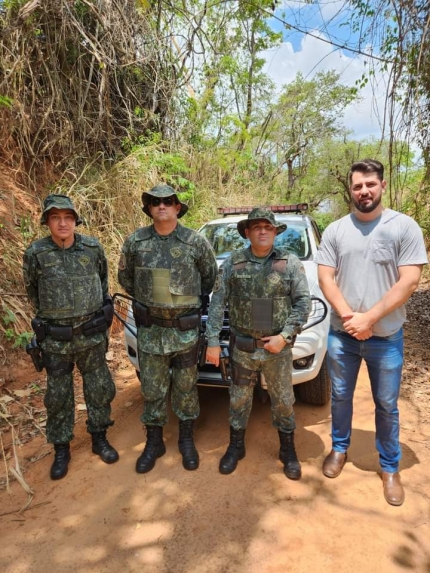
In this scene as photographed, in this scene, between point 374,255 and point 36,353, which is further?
point 36,353

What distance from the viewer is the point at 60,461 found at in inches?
99.6

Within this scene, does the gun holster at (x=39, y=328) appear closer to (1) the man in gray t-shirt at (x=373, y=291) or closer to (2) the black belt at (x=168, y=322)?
(2) the black belt at (x=168, y=322)

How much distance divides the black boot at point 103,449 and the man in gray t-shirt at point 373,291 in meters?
1.61

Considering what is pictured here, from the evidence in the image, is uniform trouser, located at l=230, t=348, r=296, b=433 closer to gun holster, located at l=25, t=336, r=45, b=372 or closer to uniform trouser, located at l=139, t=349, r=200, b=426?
uniform trouser, located at l=139, t=349, r=200, b=426

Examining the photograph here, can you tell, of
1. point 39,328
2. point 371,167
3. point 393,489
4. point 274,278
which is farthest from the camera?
point 39,328

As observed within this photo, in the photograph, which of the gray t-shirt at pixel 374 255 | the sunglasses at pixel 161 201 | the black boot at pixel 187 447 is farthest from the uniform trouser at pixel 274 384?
the sunglasses at pixel 161 201

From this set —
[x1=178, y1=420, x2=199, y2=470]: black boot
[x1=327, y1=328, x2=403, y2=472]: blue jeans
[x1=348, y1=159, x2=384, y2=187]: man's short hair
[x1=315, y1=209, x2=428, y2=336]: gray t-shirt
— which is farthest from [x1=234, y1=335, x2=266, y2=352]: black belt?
[x1=348, y1=159, x2=384, y2=187]: man's short hair

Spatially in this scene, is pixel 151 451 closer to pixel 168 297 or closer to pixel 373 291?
pixel 168 297

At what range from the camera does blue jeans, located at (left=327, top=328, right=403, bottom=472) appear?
2.13m

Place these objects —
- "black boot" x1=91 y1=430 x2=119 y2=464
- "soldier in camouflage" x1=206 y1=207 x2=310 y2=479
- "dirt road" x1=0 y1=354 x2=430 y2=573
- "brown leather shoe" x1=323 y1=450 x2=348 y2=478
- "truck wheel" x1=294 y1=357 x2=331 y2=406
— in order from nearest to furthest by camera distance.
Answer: "dirt road" x1=0 y1=354 x2=430 y2=573 → "soldier in camouflage" x1=206 y1=207 x2=310 y2=479 → "brown leather shoe" x1=323 y1=450 x2=348 y2=478 → "black boot" x1=91 y1=430 x2=119 y2=464 → "truck wheel" x1=294 y1=357 x2=331 y2=406

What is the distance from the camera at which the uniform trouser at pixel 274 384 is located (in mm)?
2328

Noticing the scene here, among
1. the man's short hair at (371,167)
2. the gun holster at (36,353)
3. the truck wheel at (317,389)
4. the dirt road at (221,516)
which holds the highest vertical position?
the man's short hair at (371,167)

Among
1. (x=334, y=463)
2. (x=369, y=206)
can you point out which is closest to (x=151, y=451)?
(x=334, y=463)

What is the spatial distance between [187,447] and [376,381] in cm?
135
